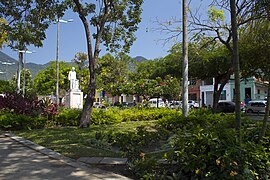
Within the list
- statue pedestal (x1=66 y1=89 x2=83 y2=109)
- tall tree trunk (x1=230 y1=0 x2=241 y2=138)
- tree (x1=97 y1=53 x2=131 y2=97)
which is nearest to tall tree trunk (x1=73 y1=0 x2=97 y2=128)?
tall tree trunk (x1=230 y1=0 x2=241 y2=138)

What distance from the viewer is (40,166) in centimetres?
575

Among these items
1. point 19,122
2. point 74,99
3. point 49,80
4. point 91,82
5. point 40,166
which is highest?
point 49,80

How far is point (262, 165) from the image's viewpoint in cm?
415

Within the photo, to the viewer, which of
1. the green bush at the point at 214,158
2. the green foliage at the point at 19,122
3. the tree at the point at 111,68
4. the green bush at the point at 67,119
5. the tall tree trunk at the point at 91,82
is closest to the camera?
the green bush at the point at 214,158

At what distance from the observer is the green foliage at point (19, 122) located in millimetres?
11797

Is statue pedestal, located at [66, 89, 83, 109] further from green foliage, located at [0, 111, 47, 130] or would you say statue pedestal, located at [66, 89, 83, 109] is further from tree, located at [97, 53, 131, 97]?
tree, located at [97, 53, 131, 97]

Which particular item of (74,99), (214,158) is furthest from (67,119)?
(214,158)

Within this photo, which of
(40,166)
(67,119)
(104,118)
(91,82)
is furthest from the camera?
(104,118)

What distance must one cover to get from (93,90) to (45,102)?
9.55 ft

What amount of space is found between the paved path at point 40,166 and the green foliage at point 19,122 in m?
4.21

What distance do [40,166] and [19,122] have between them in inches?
Result: 271

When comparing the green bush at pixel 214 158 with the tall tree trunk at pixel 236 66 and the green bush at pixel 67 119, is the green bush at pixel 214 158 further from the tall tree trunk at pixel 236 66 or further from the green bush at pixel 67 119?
the green bush at pixel 67 119

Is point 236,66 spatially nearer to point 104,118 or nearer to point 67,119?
point 67,119

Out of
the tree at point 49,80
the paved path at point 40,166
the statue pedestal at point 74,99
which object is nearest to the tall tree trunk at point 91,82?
the paved path at point 40,166
